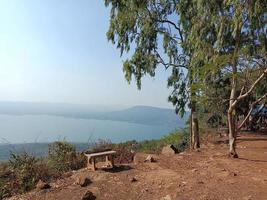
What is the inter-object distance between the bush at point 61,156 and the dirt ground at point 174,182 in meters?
0.89

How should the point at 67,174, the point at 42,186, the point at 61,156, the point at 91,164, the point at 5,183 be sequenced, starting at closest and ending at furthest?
the point at 42,186 < the point at 5,183 < the point at 67,174 < the point at 91,164 < the point at 61,156

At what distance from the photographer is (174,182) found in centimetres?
841

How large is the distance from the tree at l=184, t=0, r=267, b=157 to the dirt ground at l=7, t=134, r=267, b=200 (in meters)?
1.84

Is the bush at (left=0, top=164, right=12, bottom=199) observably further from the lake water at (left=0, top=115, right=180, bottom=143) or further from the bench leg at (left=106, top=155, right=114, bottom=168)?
the bench leg at (left=106, top=155, right=114, bottom=168)

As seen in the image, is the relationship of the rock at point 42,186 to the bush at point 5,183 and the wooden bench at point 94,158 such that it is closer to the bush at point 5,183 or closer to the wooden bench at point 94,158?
the bush at point 5,183

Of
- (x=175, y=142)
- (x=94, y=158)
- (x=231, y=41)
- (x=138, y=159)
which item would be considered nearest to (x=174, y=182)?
(x=94, y=158)

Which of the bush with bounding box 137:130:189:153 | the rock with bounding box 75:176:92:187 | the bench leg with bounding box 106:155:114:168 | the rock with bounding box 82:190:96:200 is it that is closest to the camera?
the rock with bounding box 82:190:96:200

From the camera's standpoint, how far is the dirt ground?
25.3 feet

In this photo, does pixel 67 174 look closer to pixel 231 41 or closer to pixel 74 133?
pixel 231 41

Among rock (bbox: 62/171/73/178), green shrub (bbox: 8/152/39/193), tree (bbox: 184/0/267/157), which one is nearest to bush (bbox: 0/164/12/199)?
green shrub (bbox: 8/152/39/193)

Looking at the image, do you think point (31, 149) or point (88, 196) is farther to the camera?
point (31, 149)

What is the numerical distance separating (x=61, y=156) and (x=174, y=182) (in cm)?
339

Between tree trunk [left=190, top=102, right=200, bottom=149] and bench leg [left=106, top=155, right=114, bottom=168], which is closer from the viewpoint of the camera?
bench leg [left=106, top=155, right=114, bottom=168]

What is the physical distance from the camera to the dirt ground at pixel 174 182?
25.3ft
